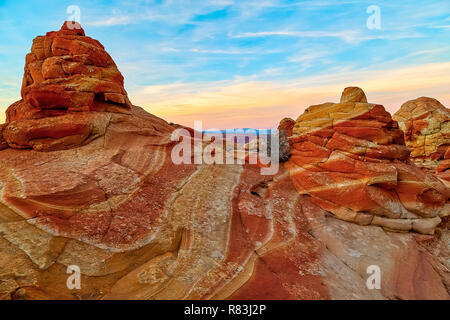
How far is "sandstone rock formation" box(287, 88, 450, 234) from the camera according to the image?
11766mm

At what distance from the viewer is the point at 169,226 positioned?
8523 millimetres

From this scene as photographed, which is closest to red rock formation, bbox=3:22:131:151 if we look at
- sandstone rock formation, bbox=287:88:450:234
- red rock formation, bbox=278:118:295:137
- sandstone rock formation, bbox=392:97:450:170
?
sandstone rock formation, bbox=287:88:450:234

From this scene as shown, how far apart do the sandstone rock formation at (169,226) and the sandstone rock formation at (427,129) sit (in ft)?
108

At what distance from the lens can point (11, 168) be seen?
32.7 ft

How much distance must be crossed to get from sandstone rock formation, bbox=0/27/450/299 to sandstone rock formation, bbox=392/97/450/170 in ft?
108

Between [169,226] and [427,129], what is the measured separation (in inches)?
1844

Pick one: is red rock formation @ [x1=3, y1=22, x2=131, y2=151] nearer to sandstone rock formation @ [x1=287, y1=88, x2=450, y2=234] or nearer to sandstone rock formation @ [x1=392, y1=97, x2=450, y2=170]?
sandstone rock formation @ [x1=287, y1=88, x2=450, y2=234]

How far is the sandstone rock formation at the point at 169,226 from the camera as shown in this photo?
6.63 metres

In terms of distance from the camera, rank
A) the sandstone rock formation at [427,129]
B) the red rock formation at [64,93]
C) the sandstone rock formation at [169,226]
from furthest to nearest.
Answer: the sandstone rock formation at [427,129] < the red rock formation at [64,93] < the sandstone rock formation at [169,226]

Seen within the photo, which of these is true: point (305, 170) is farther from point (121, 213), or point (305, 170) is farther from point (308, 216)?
point (121, 213)

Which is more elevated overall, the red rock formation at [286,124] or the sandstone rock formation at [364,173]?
the red rock formation at [286,124]

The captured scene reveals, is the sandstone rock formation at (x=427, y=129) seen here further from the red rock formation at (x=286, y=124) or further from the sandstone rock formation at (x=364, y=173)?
the sandstone rock formation at (x=364, y=173)

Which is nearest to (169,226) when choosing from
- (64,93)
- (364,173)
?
(64,93)

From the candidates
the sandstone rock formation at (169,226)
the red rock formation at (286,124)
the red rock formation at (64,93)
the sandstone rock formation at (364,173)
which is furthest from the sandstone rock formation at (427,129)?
the red rock formation at (64,93)
